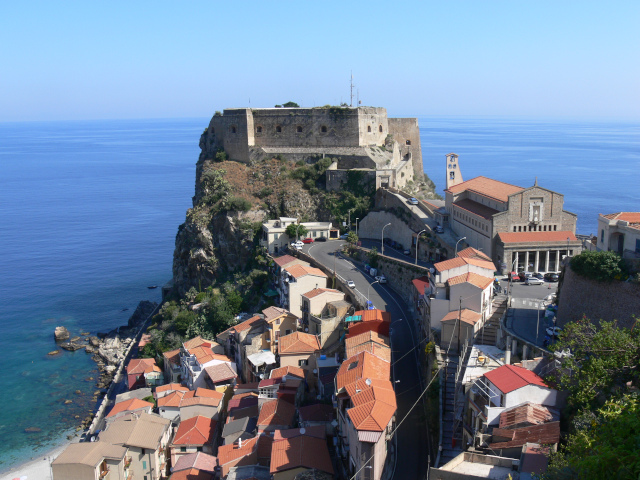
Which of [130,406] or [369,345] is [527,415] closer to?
[369,345]

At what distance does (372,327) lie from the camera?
2933 centimetres

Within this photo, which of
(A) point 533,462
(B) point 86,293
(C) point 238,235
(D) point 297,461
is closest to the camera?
(A) point 533,462

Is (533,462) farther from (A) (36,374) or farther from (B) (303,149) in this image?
(B) (303,149)

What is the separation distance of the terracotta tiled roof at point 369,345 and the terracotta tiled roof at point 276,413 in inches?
146

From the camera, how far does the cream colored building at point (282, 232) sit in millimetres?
46094

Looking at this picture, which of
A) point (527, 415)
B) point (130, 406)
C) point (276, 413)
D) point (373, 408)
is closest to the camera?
point (527, 415)

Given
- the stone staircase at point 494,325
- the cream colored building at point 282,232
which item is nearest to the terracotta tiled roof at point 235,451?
the stone staircase at point 494,325

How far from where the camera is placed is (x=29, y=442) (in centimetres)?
3512

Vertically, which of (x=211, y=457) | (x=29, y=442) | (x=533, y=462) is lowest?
(x=29, y=442)

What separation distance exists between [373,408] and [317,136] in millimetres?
37486

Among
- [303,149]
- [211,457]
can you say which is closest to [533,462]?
[211,457]

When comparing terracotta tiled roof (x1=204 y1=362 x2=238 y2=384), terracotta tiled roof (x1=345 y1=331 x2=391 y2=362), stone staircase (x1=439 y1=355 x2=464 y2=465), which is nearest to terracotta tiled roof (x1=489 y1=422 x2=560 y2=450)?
stone staircase (x1=439 y1=355 x2=464 y2=465)

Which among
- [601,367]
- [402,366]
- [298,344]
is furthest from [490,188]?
[601,367]

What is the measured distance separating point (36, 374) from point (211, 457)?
22.3 meters
